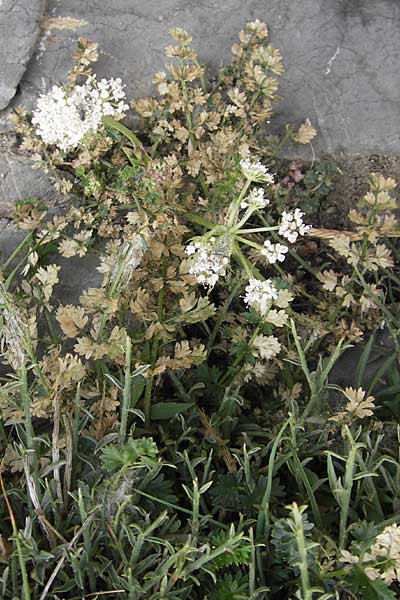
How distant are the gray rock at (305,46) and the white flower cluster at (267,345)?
0.78 metres

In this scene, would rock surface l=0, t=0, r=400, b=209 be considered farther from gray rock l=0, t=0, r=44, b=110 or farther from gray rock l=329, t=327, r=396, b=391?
gray rock l=329, t=327, r=396, b=391

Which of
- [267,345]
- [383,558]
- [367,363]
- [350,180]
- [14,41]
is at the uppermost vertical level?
[14,41]

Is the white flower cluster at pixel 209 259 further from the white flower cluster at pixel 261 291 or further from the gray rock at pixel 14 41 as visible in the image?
the gray rock at pixel 14 41

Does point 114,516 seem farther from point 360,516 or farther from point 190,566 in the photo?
point 360,516

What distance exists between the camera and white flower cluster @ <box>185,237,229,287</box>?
73.1 inches

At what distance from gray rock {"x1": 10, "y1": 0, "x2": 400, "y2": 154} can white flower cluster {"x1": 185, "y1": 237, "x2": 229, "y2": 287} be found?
2.29 feet

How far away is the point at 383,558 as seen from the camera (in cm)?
158

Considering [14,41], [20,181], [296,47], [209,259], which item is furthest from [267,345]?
[14,41]

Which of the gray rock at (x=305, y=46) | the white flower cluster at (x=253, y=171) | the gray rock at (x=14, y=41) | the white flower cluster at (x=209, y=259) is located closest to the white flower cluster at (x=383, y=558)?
the white flower cluster at (x=209, y=259)

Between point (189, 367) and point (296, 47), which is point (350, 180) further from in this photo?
point (189, 367)

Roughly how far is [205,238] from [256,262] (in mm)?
463

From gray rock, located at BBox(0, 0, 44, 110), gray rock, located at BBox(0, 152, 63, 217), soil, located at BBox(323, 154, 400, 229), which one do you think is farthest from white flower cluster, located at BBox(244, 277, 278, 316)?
gray rock, located at BBox(0, 0, 44, 110)

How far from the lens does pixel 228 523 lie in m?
1.88

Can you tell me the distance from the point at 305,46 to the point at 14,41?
37.8 inches
